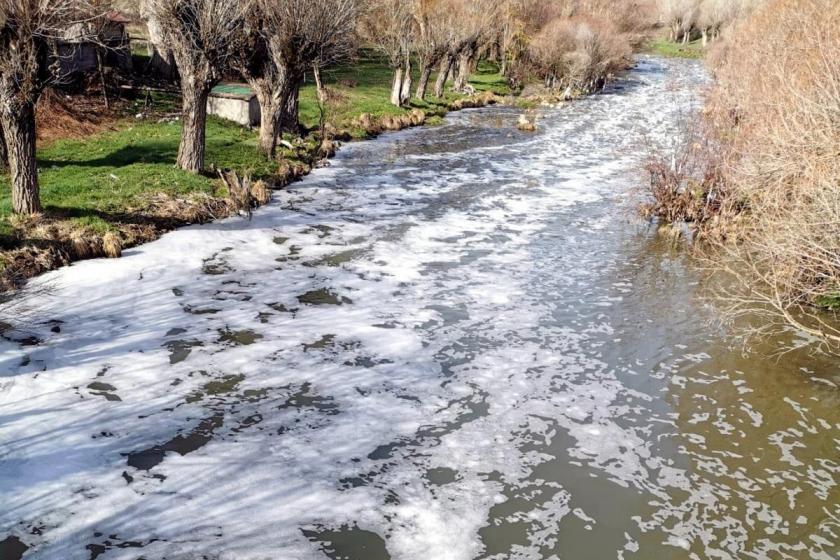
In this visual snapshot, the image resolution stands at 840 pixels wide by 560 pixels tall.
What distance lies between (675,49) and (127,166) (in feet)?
275

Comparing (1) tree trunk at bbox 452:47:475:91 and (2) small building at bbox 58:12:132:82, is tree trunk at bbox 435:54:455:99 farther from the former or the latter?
→ (2) small building at bbox 58:12:132:82

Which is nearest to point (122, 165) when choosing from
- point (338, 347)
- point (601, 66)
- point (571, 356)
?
point (338, 347)

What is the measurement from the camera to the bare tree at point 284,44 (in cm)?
2128

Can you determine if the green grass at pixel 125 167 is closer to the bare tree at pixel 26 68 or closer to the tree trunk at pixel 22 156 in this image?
the tree trunk at pixel 22 156

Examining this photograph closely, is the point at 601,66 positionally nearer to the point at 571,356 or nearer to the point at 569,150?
the point at 569,150

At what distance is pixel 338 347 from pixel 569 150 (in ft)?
72.6

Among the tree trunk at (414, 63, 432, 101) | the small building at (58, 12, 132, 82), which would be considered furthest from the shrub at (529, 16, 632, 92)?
the small building at (58, 12, 132, 82)

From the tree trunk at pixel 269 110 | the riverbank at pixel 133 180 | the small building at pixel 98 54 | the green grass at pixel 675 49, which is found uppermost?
the green grass at pixel 675 49

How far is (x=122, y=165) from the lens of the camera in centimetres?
1952

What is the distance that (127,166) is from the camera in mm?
19375

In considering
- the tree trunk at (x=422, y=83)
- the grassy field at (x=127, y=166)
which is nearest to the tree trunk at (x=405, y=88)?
the tree trunk at (x=422, y=83)

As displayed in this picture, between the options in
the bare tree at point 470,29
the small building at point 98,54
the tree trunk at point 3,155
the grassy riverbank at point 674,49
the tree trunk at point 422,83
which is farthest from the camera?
the grassy riverbank at point 674,49

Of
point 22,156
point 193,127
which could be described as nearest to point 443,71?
point 193,127

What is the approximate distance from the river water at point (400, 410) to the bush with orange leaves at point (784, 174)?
1433 mm
